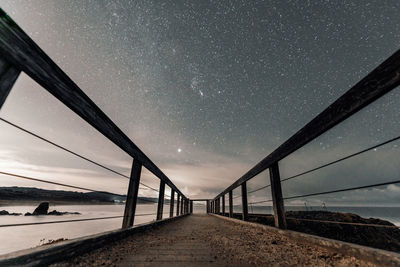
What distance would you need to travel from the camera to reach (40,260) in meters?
1.01

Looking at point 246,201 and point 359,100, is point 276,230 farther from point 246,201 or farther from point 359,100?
point 246,201

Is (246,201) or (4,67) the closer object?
(4,67)

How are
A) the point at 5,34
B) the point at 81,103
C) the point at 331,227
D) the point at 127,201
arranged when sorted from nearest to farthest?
the point at 5,34 < the point at 81,103 < the point at 127,201 < the point at 331,227

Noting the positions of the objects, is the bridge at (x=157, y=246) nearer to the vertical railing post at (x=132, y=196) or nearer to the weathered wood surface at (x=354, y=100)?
the weathered wood surface at (x=354, y=100)

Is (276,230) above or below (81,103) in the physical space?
below

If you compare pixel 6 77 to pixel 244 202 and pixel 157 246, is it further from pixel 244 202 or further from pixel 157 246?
pixel 244 202

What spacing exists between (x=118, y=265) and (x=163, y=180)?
135 inches

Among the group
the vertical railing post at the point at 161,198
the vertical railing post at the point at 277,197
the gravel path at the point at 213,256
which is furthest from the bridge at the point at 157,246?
the vertical railing post at the point at 161,198

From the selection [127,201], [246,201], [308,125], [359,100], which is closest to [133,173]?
[127,201]

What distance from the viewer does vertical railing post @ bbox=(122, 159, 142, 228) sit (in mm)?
2361

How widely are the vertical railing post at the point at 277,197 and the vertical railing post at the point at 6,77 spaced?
9.55 ft

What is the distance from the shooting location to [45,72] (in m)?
1.13

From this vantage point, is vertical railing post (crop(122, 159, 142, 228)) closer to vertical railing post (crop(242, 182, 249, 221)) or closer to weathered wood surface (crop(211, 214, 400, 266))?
weathered wood surface (crop(211, 214, 400, 266))

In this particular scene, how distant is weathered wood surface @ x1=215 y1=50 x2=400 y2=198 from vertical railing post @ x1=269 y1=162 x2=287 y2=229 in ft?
1.80
